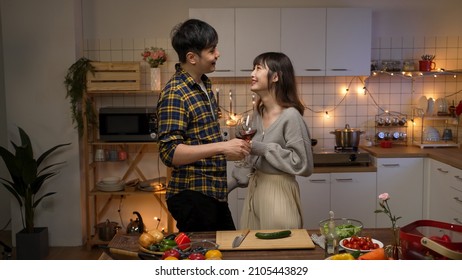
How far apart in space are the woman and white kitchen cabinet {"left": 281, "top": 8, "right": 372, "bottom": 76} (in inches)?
73.1

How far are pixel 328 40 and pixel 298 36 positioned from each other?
24cm

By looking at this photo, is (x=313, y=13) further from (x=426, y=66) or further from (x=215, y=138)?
(x=215, y=138)

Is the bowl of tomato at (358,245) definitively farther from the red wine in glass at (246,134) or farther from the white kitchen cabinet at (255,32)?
the white kitchen cabinet at (255,32)

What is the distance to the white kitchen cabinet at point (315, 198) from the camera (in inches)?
161

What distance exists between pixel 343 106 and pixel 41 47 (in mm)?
2539

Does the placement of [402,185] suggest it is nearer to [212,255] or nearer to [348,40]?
[348,40]

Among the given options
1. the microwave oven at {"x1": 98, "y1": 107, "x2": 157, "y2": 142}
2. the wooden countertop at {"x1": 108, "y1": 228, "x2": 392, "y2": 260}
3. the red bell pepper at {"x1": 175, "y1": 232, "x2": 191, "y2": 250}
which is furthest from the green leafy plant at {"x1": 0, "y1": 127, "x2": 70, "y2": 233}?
the red bell pepper at {"x1": 175, "y1": 232, "x2": 191, "y2": 250}

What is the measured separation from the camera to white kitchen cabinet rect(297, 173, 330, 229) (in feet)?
13.4

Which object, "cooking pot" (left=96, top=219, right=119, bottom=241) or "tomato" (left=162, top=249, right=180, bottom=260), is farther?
"cooking pot" (left=96, top=219, right=119, bottom=241)

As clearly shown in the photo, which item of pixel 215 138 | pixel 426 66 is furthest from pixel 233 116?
pixel 215 138

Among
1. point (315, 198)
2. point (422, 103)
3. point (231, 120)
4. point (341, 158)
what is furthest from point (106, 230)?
point (422, 103)

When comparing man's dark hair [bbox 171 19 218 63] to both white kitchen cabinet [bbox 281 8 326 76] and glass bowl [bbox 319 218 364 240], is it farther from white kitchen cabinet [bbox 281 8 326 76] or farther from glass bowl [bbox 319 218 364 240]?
white kitchen cabinet [bbox 281 8 326 76]

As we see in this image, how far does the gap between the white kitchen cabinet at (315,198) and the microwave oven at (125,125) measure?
4.12 ft

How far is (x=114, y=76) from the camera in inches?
166
